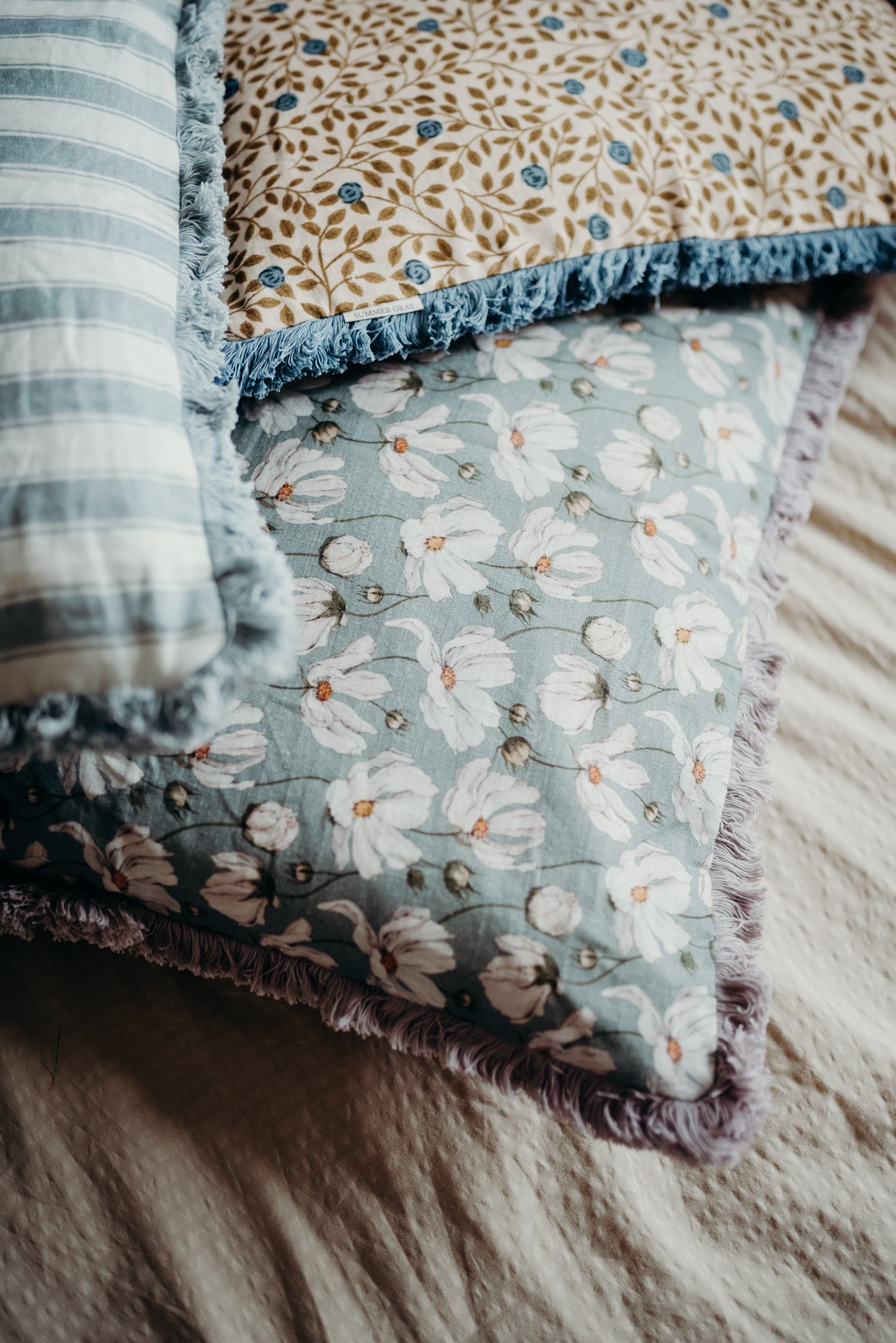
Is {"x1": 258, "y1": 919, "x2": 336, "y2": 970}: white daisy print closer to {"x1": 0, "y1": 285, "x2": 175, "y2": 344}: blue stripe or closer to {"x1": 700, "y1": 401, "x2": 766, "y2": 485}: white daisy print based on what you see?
{"x1": 0, "y1": 285, "x2": 175, "y2": 344}: blue stripe

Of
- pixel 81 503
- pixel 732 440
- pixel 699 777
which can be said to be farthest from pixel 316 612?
pixel 732 440

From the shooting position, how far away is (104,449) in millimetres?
418

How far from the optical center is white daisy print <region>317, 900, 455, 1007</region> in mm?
480

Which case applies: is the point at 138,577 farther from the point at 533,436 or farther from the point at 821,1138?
the point at 821,1138

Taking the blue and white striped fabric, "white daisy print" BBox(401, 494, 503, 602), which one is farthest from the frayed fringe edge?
"white daisy print" BBox(401, 494, 503, 602)

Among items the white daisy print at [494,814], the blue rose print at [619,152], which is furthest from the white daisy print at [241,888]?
the blue rose print at [619,152]

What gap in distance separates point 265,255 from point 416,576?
25 cm

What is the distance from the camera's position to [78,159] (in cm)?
48

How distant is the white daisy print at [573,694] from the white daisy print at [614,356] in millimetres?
244

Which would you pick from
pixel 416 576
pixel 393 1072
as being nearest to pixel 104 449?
pixel 416 576

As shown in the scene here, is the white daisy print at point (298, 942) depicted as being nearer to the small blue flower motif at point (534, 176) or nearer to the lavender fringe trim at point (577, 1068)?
the lavender fringe trim at point (577, 1068)

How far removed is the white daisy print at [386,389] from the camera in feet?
1.97

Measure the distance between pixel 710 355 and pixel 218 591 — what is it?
0.48 metres

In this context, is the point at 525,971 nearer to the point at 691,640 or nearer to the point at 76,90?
the point at 691,640
